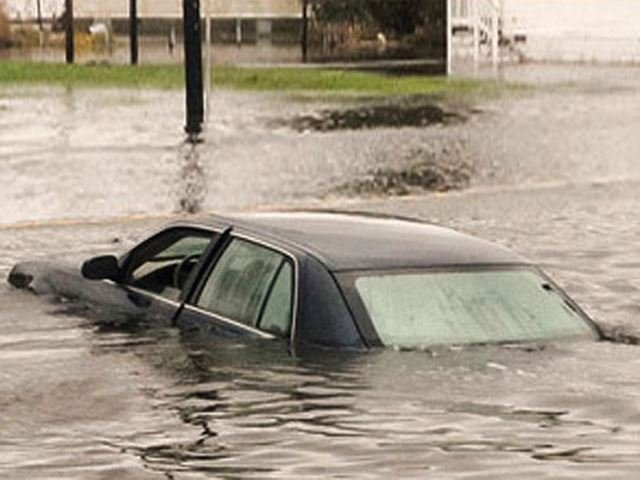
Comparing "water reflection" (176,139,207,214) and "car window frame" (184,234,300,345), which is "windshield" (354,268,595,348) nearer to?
"car window frame" (184,234,300,345)

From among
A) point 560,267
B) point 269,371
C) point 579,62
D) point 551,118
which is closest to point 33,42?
point 579,62

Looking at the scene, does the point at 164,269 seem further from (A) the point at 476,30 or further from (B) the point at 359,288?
(A) the point at 476,30

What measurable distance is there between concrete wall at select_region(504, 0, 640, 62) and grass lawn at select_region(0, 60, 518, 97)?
397 inches

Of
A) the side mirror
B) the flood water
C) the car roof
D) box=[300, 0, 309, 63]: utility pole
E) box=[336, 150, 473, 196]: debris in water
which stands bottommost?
box=[300, 0, 309, 63]: utility pole

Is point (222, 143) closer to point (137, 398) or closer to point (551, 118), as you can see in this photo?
point (551, 118)

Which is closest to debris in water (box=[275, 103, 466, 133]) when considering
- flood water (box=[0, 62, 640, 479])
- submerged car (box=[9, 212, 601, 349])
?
flood water (box=[0, 62, 640, 479])

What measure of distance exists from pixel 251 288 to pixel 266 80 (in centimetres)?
3935

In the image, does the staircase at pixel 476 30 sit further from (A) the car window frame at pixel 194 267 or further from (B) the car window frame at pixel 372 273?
(B) the car window frame at pixel 372 273

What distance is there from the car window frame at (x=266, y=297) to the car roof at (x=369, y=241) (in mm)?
47

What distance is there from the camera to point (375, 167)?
2988 cm

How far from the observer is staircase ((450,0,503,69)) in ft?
199

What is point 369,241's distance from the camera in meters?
12.3

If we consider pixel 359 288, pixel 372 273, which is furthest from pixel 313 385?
pixel 372 273

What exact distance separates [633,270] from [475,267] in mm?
7026
